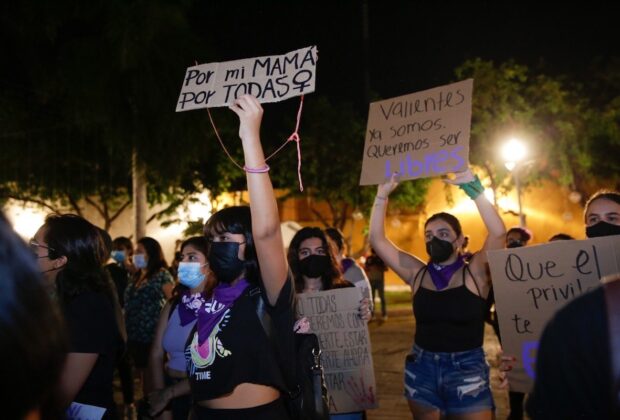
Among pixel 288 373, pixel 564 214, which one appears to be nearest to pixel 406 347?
pixel 288 373

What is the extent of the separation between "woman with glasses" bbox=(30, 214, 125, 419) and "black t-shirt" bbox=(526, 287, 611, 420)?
2.06 metres

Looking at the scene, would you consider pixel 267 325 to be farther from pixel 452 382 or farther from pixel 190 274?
pixel 452 382

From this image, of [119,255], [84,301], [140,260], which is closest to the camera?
[84,301]

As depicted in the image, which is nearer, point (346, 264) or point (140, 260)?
point (346, 264)

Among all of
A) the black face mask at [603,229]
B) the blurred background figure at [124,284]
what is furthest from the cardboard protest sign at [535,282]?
the blurred background figure at [124,284]

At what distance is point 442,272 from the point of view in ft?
13.0

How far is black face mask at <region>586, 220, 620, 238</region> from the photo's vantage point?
329 centimetres

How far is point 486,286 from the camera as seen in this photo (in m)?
3.87

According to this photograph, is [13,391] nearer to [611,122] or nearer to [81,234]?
[81,234]

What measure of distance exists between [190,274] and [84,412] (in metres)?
1.17

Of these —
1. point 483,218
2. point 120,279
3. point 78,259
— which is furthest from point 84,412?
point 120,279

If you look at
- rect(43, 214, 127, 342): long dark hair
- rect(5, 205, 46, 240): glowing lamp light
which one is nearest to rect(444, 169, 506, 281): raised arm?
rect(43, 214, 127, 342): long dark hair

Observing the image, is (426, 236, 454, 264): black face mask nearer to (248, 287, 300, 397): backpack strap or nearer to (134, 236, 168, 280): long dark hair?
(248, 287, 300, 397): backpack strap

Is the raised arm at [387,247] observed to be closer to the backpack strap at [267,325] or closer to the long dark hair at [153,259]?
the backpack strap at [267,325]
